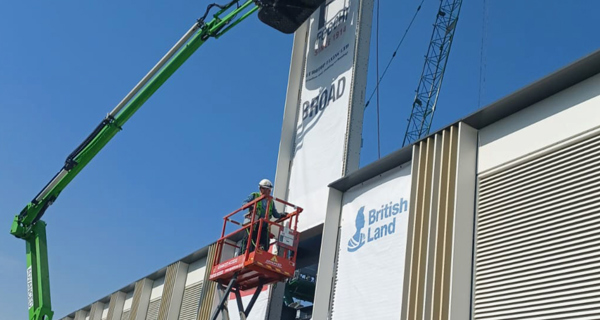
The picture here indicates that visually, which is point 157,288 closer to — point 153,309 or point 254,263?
point 153,309

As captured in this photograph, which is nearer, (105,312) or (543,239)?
(543,239)

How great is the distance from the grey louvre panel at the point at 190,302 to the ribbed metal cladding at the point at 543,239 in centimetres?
1411

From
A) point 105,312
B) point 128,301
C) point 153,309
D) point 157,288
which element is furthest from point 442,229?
point 105,312

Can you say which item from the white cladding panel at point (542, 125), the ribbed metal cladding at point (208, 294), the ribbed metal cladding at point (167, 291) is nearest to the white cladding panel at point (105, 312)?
the ribbed metal cladding at point (167, 291)

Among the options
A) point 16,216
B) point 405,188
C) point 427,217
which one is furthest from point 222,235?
point 16,216

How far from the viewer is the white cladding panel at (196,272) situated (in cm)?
2457

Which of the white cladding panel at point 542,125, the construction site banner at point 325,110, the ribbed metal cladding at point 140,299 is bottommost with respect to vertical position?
the ribbed metal cladding at point 140,299

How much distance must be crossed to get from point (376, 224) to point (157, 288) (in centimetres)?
1546

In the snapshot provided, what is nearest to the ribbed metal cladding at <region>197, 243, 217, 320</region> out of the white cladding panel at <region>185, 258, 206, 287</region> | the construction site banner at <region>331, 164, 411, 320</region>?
the white cladding panel at <region>185, 258, 206, 287</region>

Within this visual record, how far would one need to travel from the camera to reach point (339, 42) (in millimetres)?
21891

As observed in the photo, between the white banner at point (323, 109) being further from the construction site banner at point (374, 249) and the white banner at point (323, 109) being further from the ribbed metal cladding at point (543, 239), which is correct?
the ribbed metal cladding at point (543, 239)

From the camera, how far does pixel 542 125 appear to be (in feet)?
39.9

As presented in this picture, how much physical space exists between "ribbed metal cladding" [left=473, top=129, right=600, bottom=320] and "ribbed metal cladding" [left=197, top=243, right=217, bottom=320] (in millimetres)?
Result: 12461

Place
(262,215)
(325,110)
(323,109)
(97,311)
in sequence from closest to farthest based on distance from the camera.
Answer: (262,215), (325,110), (323,109), (97,311)
